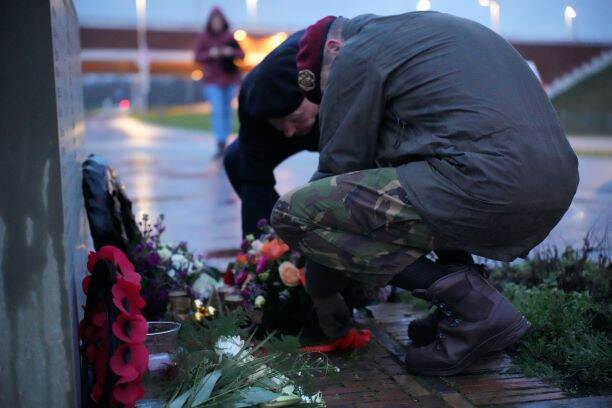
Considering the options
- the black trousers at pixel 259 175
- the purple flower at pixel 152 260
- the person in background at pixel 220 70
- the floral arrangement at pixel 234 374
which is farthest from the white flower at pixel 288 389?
the person in background at pixel 220 70

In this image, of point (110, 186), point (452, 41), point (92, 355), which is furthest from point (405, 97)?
point (110, 186)

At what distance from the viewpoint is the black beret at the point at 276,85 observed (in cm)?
392

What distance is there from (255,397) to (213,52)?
12777mm

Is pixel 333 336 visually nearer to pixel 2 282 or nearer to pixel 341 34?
pixel 341 34

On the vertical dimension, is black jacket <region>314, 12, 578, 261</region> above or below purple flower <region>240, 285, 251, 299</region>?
above

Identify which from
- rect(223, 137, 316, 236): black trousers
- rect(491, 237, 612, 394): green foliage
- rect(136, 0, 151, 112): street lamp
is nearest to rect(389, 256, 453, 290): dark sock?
rect(491, 237, 612, 394): green foliage

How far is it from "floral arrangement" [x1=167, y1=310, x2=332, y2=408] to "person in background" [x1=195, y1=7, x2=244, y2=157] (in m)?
11.8

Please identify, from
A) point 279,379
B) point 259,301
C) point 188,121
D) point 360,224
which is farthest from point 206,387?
point 188,121

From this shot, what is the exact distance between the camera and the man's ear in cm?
319

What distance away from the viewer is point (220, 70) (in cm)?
1463

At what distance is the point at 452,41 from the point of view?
296 cm

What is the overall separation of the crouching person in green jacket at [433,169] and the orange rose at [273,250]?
0.42 m

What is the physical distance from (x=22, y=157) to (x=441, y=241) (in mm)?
1491

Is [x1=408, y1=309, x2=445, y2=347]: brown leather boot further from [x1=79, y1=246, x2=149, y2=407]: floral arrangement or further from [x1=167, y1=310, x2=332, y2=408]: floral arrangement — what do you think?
[x1=79, y1=246, x2=149, y2=407]: floral arrangement
